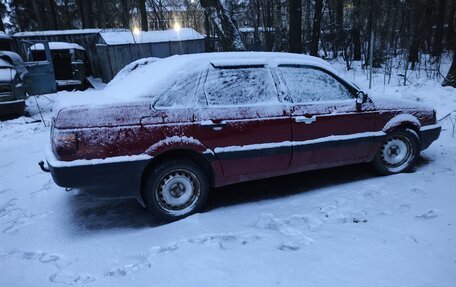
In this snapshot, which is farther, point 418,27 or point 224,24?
point 418,27

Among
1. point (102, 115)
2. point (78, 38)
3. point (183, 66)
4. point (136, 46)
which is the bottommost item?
point (102, 115)

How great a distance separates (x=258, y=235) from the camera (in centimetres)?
342

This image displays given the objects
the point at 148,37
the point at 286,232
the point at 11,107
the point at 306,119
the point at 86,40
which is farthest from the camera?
the point at 86,40

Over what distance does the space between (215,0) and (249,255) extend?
25.5 feet

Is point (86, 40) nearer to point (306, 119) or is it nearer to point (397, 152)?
point (306, 119)

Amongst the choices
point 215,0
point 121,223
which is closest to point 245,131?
point 121,223

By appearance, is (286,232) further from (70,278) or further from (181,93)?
(70,278)

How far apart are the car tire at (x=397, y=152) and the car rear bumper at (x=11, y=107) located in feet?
28.5

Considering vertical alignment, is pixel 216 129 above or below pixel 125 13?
below

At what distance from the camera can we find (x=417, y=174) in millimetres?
4770

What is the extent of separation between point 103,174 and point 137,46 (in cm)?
1256

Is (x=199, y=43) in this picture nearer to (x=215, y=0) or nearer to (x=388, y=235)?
(x=215, y=0)

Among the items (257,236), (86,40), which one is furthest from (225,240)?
(86,40)

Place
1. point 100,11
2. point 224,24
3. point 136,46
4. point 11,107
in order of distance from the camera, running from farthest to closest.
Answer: point 100,11, point 136,46, point 224,24, point 11,107
